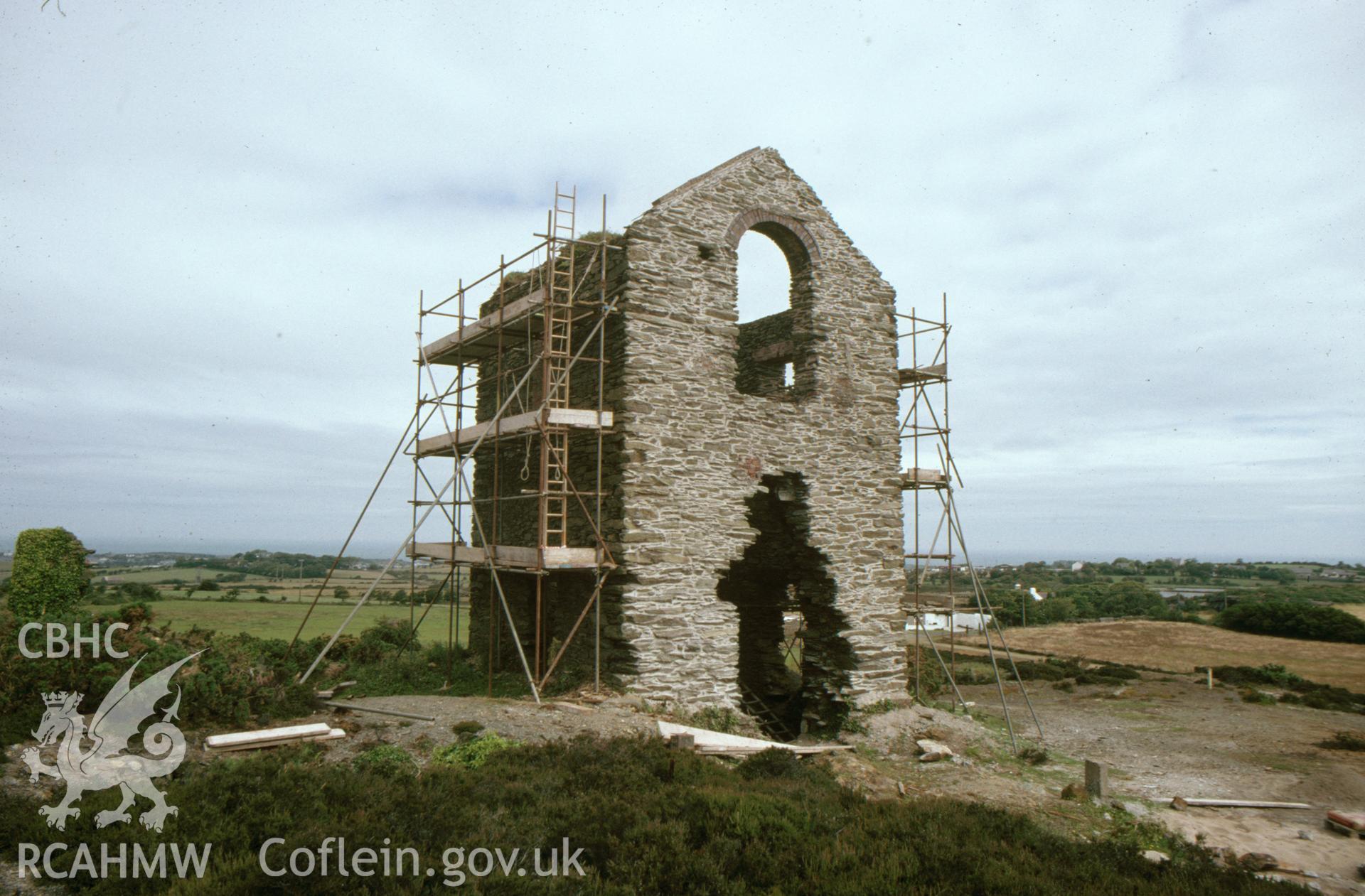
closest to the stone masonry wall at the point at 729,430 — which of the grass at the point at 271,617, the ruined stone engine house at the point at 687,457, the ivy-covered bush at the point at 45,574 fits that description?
the ruined stone engine house at the point at 687,457

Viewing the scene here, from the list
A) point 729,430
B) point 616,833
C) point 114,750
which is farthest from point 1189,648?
point 114,750

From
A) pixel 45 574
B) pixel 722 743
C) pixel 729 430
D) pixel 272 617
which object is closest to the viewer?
pixel 722 743

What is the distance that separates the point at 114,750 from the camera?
26.4 feet

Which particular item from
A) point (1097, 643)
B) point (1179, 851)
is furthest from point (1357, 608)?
point (1179, 851)

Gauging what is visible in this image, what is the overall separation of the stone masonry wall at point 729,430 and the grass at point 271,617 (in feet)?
35.7

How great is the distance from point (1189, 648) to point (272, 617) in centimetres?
3731

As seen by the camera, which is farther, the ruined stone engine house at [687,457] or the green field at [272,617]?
the green field at [272,617]

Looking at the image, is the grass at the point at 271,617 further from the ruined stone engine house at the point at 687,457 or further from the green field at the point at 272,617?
the ruined stone engine house at the point at 687,457

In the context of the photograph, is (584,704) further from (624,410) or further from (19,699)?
(19,699)

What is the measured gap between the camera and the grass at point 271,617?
2169 cm

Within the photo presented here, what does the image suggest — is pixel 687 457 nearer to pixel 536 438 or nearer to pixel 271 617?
pixel 536 438

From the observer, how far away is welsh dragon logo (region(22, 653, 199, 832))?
6.47 metres

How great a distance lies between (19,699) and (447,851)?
6162 mm

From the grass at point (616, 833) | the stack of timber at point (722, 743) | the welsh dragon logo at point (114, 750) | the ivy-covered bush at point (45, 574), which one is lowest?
the stack of timber at point (722, 743)
